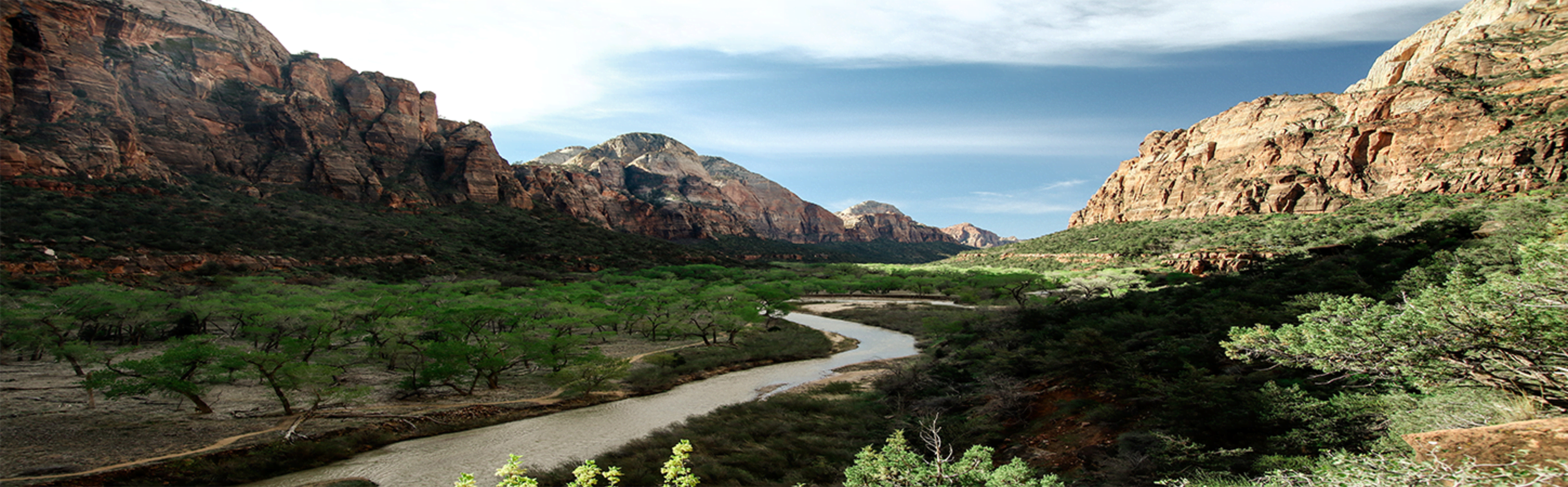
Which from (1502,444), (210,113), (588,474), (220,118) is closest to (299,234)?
(220,118)

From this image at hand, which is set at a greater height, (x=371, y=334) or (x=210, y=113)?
(x=210, y=113)

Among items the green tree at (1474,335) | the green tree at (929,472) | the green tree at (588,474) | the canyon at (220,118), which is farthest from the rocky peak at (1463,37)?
the canyon at (220,118)

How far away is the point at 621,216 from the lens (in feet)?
430

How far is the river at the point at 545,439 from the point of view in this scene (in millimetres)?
15359

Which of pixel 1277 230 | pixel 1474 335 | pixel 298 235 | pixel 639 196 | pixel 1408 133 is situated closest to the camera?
pixel 1474 335

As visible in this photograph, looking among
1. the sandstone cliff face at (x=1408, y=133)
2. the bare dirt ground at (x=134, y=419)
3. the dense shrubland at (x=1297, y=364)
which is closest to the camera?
the dense shrubland at (x=1297, y=364)

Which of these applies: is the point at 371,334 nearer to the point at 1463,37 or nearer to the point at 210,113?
the point at 210,113

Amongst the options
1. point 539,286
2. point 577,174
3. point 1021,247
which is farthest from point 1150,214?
point 577,174

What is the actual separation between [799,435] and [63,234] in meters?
55.2

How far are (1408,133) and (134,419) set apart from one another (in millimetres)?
113175

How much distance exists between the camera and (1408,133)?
68.8m

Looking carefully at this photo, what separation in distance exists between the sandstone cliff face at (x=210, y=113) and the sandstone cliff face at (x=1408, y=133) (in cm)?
11668

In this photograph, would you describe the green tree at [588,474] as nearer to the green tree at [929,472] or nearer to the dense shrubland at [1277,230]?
the green tree at [929,472]

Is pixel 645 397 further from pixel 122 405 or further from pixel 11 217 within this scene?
pixel 11 217
